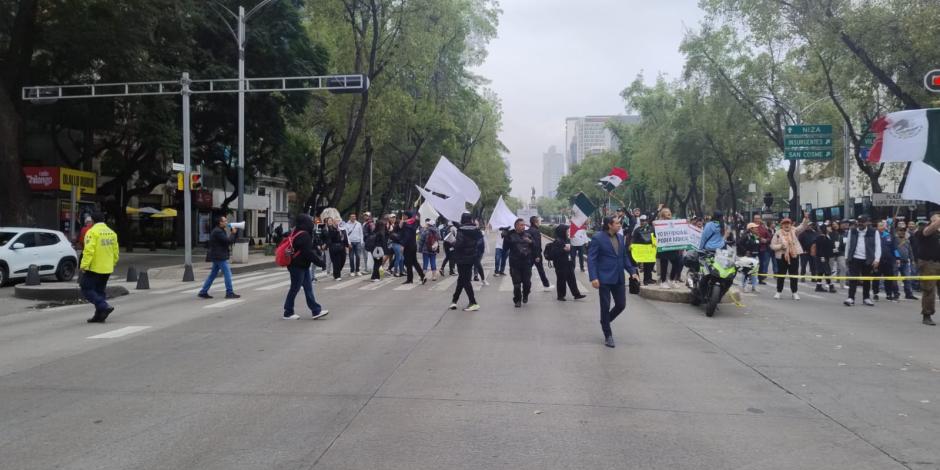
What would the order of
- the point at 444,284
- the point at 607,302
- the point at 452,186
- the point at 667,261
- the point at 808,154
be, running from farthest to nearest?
the point at 808,154, the point at 452,186, the point at 444,284, the point at 667,261, the point at 607,302

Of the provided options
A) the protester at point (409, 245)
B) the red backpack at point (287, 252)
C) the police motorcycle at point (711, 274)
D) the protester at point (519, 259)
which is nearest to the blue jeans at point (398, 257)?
the protester at point (409, 245)

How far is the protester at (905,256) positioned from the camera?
1603 centimetres

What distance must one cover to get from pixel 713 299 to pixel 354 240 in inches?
451

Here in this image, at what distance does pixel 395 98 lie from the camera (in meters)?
35.4

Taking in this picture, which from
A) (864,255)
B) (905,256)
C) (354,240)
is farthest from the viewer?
(354,240)

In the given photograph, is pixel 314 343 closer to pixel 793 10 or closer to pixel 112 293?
pixel 112 293

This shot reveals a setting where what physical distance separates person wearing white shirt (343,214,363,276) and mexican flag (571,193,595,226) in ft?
21.9

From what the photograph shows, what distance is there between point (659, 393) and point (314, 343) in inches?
175

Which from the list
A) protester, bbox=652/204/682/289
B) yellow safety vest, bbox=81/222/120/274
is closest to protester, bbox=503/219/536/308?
protester, bbox=652/204/682/289

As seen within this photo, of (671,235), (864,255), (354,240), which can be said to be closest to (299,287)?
(671,235)

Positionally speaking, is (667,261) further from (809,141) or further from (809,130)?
(809,130)

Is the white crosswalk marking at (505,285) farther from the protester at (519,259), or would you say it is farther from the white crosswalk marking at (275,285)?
the white crosswalk marking at (275,285)

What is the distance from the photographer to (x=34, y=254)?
1758 cm

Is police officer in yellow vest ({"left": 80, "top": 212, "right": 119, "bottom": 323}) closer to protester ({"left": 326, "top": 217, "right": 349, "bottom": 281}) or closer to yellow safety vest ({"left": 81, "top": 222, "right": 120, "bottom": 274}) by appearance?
yellow safety vest ({"left": 81, "top": 222, "right": 120, "bottom": 274})
